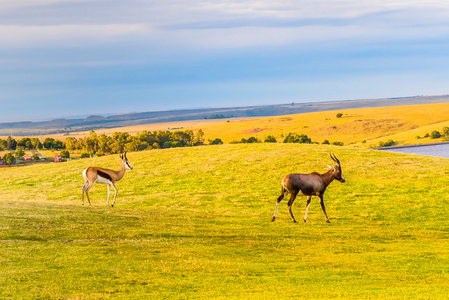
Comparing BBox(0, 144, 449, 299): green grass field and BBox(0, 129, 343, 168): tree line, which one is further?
BBox(0, 129, 343, 168): tree line

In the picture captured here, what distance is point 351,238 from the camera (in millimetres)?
22266

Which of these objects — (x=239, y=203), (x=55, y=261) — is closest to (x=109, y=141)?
(x=239, y=203)

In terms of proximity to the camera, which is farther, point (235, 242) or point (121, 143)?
point (121, 143)

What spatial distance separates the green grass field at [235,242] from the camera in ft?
44.0

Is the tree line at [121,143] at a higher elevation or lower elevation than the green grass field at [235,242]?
lower

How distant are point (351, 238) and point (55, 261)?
13.0 m

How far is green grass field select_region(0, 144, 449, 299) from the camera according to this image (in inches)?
528

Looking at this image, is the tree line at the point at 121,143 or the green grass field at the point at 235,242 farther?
the tree line at the point at 121,143

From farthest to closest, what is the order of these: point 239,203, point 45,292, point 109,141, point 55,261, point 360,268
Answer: point 109,141, point 239,203, point 360,268, point 55,261, point 45,292

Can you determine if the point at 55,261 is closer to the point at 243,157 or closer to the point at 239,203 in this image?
the point at 239,203

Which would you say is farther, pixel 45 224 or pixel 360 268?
pixel 45 224

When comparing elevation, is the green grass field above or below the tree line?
above

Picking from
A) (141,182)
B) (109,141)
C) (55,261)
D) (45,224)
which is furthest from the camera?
(109,141)

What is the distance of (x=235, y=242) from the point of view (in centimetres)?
2011
